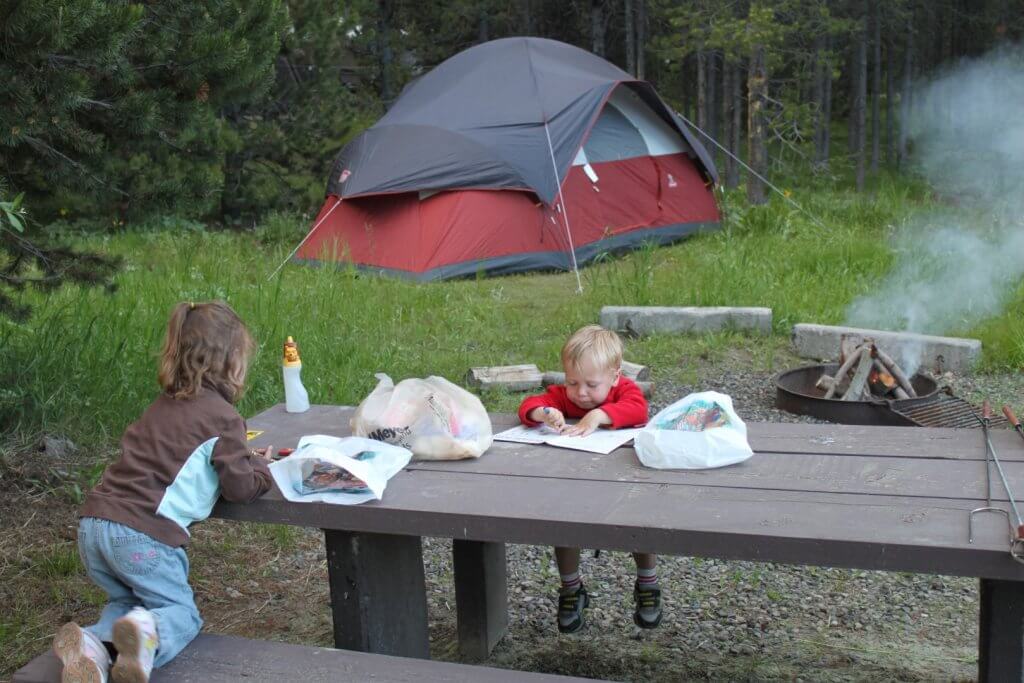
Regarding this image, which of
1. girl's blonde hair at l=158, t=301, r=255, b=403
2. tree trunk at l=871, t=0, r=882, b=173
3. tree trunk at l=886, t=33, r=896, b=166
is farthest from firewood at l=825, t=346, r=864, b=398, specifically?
tree trunk at l=886, t=33, r=896, b=166

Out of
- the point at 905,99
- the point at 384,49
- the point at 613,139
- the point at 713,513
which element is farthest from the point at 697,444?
the point at 905,99

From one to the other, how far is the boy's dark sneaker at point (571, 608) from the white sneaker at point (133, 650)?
54.0 inches

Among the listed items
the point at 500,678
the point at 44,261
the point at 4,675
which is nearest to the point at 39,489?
the point at 44,261

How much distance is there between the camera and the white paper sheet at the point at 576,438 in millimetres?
2713

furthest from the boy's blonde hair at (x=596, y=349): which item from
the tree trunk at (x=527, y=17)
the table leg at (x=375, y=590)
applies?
the tree trunk at (x=527, y=17)

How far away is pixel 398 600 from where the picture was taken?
271cm

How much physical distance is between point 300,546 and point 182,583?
1.59 meters

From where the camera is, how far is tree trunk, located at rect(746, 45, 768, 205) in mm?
11977

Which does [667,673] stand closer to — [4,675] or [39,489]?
[4,675]

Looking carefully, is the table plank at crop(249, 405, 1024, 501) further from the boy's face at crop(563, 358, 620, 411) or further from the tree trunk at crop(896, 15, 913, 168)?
the tree trunk at crop(896, 15, 913, 168)

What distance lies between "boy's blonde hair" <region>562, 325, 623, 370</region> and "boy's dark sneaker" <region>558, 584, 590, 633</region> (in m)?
0.75

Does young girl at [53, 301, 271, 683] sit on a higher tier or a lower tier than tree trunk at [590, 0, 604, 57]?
lower

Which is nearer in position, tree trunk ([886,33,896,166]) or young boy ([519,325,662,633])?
young boy ([519,325,662,633])

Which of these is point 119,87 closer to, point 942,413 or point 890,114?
point 942,413
